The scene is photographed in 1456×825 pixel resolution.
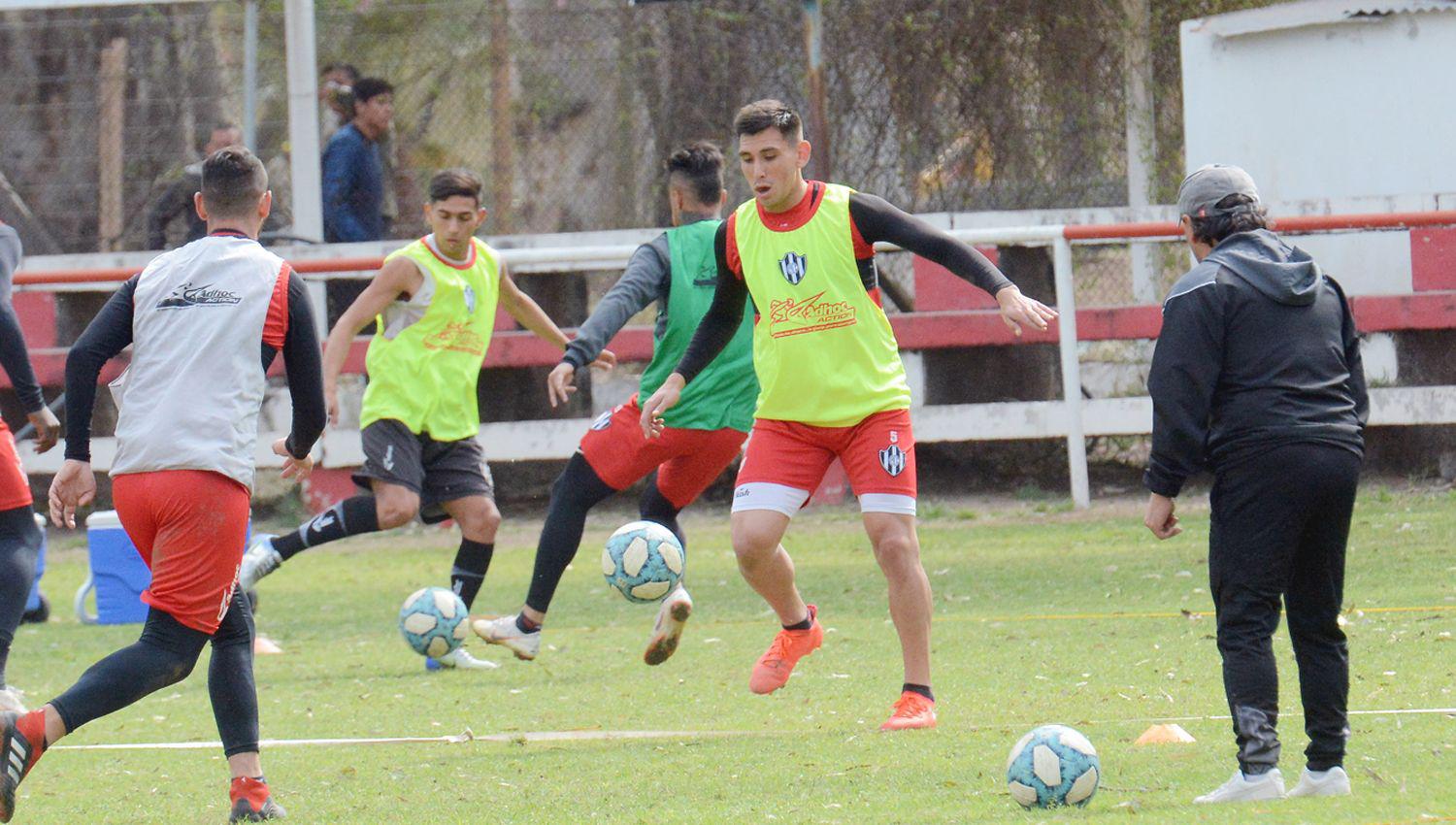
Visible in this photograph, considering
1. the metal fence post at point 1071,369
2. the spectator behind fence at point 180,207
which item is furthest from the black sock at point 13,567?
the spectator behind fence at point 180,207

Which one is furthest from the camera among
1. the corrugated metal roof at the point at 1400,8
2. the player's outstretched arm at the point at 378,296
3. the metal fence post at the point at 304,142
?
the metal fence post at the point at 304,142

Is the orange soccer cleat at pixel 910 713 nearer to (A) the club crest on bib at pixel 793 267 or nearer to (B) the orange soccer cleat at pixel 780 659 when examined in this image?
(B) the orange soccer cleat at pixel 780 659

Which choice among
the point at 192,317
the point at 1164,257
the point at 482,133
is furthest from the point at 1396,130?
the point at 192,317

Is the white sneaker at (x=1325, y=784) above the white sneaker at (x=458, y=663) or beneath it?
above

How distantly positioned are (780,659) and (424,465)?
2364mm

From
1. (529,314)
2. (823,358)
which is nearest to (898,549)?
(823,358)

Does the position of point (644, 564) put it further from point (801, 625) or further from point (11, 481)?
point (11, 481)

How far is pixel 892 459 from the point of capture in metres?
6.34

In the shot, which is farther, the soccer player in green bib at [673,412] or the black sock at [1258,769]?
the soccer player in green bib at [673,412]

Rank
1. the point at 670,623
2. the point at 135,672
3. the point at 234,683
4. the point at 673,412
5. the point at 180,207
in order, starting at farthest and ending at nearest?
the point at 180,207 < the point at 673,412 < the point at 670,623 < the point at 234,683 < the point at 135,672

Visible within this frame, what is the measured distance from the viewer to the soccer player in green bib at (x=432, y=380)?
826cm

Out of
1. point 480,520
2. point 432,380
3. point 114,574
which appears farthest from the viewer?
point 114,574

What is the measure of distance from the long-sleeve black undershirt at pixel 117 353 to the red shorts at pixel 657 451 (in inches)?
100

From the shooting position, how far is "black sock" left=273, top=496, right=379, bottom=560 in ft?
28.0
